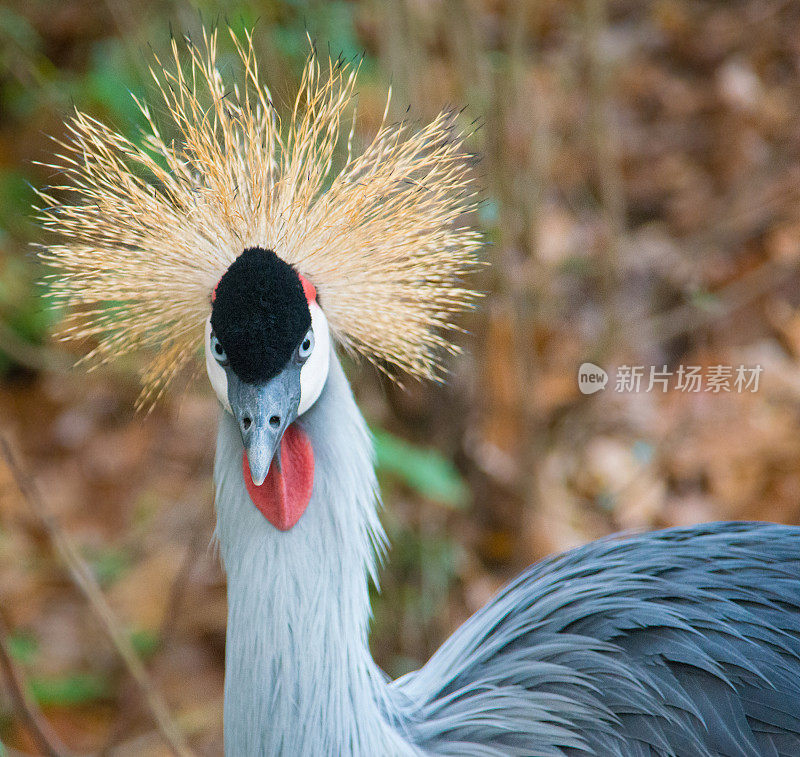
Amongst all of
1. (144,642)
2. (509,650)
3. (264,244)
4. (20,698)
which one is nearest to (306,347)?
(264,244)

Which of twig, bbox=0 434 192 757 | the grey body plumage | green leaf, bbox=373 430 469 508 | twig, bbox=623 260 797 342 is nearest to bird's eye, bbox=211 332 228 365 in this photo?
the grey body plumage

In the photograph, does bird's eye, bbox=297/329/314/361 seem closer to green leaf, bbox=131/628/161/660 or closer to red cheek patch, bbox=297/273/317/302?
red cheek patch, bbox=297/273/317/302

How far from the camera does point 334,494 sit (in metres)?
1.08

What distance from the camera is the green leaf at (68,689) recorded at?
214cm

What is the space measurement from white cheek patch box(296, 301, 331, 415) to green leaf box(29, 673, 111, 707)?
1508mm

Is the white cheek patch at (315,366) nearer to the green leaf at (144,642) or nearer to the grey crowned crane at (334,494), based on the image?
the grey crowned crane at (334,494)

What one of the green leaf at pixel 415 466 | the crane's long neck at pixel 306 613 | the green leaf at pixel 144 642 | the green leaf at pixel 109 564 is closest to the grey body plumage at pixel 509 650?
the crane's long neck at pixel 306 613

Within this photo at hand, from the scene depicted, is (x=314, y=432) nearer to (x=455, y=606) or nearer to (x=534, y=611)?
(x=534, y=611)

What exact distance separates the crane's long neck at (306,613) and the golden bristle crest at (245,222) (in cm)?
17

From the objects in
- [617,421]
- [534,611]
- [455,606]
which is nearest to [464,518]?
[455,606]

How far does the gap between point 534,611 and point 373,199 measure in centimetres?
66

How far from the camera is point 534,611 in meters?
1.29

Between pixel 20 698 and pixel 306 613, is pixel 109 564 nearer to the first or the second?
pixel 20 698

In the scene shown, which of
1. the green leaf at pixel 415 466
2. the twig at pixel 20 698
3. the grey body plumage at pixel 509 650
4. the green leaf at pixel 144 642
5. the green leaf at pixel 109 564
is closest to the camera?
the grey body plumage at pixel 509 650
